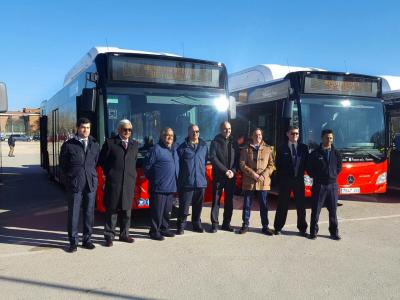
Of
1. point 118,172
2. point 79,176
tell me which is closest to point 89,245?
point 79,176

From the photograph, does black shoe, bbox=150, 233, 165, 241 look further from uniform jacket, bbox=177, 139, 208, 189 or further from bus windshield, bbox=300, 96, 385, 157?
bus windshield, bbox=300, 96, 385, 157

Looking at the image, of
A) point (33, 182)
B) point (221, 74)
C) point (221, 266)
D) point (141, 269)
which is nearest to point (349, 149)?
point (221, 74)

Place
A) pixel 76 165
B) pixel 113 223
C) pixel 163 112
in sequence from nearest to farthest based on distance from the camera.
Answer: pixel 76 165 → pixel 113 223 → pixel 163 112

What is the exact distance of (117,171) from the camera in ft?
18.7

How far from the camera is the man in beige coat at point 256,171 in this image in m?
6.31

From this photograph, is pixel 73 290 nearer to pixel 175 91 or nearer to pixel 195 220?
pixel 195 220

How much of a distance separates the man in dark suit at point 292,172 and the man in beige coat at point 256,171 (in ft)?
0.65

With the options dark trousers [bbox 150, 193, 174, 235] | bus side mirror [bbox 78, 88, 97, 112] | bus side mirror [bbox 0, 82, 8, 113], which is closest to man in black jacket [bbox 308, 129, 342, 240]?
dark trousers [bbox 150, 193, 174, 235]

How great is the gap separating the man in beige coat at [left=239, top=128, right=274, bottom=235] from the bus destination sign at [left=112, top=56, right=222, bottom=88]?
1.59m

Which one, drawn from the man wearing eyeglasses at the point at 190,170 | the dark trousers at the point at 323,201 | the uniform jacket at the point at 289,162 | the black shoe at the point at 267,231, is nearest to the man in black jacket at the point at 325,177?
the dark trousers at the point at 323,201

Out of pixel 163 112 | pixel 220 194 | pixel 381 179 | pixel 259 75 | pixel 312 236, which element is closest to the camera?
pixel 312 236

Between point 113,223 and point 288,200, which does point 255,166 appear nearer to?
point 288,200

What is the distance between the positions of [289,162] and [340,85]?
3.24 metres

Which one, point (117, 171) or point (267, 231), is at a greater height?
point (117, 171)
